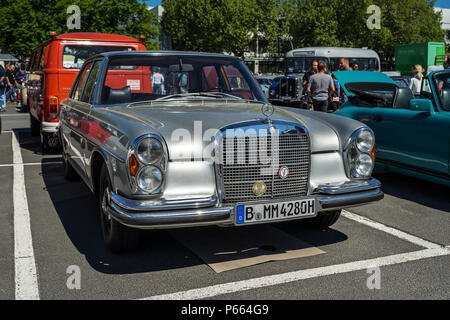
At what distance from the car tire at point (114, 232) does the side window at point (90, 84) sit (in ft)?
4.17

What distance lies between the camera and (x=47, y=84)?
8.67m

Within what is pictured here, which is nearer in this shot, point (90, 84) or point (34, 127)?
point (90, 84)

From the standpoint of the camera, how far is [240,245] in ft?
14.0

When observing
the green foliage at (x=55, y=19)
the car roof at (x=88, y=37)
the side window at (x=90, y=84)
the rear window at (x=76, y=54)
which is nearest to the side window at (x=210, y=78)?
the side window at (x=90, y=84)

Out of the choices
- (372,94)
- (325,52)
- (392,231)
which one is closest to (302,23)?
(325,52)

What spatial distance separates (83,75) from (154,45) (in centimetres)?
2835

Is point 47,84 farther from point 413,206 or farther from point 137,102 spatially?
point 413,206

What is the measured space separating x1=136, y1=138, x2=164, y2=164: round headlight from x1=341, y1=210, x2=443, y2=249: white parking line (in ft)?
8.17

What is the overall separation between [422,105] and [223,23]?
44.4 metres

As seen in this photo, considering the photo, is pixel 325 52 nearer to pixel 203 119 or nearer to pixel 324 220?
pixel 324 220

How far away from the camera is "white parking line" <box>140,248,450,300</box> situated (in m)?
3.32

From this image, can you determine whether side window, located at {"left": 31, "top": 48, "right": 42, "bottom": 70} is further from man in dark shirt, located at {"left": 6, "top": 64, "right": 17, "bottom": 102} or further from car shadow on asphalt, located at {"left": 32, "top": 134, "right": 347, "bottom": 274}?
man in dark shirt, located at {"left": 6, "top": 64, "right": 17, "bottom": 102}

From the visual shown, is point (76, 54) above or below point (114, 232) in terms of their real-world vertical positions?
above
